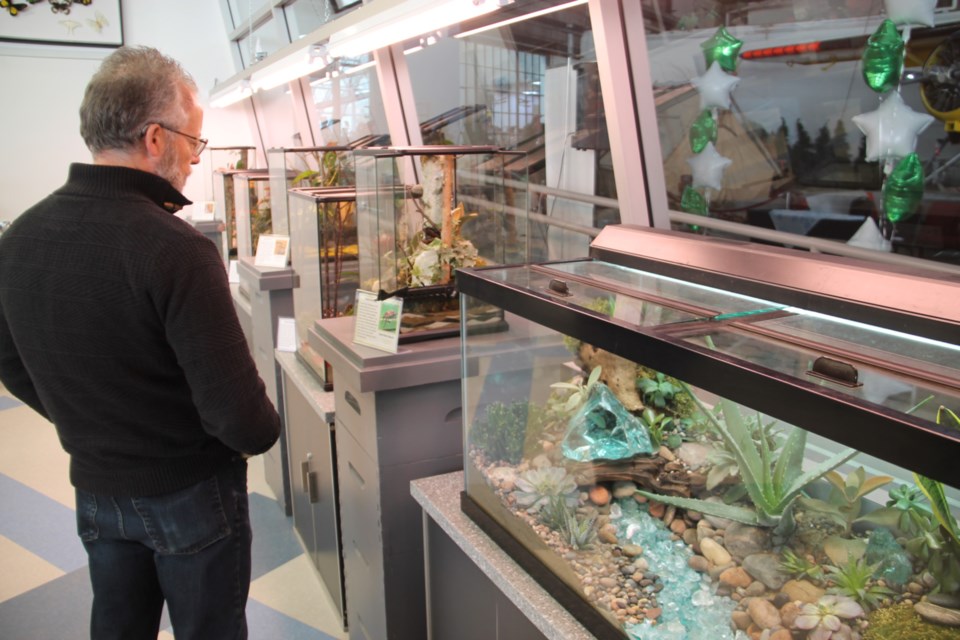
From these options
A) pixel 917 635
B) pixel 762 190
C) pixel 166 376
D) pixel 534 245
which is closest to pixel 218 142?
pixel 534 245

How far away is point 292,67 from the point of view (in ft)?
9.95

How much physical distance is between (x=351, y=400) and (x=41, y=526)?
1.98m

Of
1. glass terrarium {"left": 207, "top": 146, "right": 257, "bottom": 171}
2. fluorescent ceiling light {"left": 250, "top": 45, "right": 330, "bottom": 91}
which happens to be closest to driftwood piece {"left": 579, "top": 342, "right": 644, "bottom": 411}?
fluorescent ceiling light {"left": 250, "top": 45, "right": 330, "bottom": 91}

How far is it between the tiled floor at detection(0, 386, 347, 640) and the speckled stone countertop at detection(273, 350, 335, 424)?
0.74 m

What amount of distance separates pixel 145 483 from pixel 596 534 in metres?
0.85

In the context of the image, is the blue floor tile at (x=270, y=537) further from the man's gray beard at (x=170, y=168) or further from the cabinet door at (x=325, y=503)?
the man's gray beard at (x=170, y=168)

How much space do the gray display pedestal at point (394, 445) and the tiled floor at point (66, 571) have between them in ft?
1.88

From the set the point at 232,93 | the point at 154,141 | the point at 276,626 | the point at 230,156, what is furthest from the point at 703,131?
the point at 230,156

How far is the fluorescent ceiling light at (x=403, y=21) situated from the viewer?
62.3 inches

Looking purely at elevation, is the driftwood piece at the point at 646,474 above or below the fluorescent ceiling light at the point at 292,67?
below

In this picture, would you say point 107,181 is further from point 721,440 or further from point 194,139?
point 721,440

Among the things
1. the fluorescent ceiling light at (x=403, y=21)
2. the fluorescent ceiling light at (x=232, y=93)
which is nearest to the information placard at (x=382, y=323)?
the fluorescent ceiling light at (x=403, y=21)

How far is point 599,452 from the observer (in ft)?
3.94

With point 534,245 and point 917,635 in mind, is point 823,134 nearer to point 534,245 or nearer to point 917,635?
point 534,245
